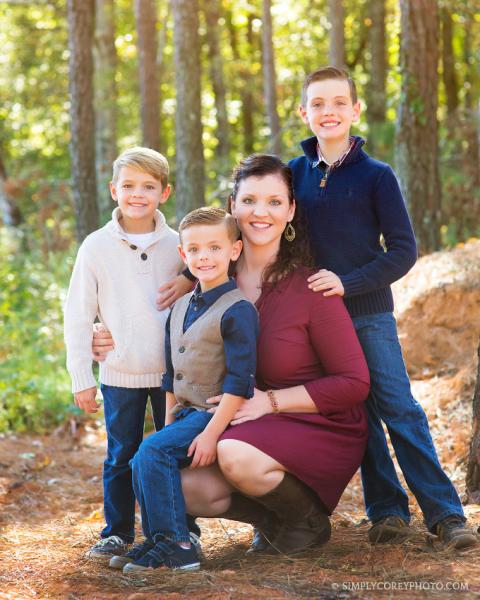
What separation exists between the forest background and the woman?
14.2 feet

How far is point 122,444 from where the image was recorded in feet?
14.2

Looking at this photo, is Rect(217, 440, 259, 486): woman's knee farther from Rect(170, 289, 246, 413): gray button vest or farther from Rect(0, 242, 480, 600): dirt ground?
Rect(0, 242, 480, 600): dirt ground

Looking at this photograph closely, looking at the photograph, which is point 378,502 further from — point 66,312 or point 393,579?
point 66,312

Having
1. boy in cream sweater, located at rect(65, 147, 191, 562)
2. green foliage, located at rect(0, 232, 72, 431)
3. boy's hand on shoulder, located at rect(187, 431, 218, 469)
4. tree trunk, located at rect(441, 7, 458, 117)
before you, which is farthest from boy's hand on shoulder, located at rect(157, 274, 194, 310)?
tree trunk, located at rect(441, 7, 458, 117)

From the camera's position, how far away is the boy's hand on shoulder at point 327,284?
3.83 m

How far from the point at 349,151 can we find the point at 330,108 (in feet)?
0.77

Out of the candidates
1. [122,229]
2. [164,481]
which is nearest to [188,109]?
[122,229]

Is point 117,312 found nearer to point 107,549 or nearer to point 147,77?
point 107,549

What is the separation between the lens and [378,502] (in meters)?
4.30

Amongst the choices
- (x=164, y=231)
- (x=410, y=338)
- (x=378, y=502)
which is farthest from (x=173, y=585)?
(x=410, y=338)

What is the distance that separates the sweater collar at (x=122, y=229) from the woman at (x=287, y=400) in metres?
0.54

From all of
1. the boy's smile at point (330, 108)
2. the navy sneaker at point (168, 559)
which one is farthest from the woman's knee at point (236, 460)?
the boy's smile at point (330, 108)

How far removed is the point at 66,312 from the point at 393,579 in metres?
2.05

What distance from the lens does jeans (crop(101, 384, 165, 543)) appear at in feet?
14.2
